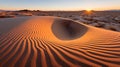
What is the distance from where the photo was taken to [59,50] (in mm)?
3408

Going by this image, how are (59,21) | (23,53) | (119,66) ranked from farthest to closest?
(59,21) < (23,53) < (119,66)

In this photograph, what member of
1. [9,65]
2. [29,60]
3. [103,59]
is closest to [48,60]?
[29,60]

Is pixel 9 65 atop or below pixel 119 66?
below

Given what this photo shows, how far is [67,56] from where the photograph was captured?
3.01 metres

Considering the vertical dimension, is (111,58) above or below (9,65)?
above

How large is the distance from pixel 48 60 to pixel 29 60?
426mm

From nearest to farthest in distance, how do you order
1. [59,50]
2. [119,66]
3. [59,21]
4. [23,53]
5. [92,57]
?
[119,66]
[92,57]
[23,53]
[59,50]
[59,21]

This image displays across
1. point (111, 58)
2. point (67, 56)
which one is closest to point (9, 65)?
point (67, 56)

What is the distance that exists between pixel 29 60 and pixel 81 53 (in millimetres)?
1296

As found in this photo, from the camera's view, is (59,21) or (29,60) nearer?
(29,60)

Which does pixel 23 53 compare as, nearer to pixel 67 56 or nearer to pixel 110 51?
pixel 67 56

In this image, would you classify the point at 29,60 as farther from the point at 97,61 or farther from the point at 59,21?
the point at 59,21

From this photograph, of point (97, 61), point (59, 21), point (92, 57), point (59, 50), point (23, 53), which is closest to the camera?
point (97, 61)

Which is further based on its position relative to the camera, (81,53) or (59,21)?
(59,21)
